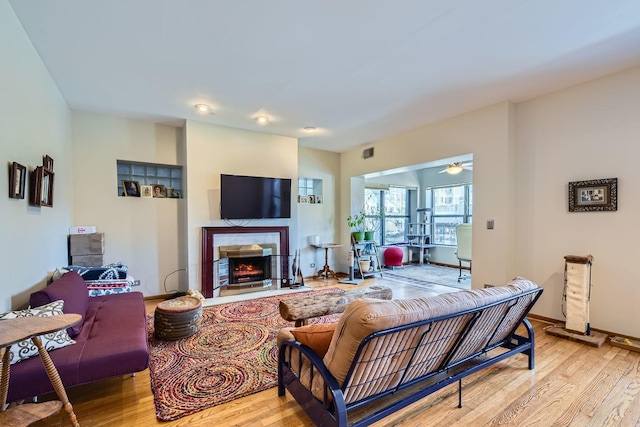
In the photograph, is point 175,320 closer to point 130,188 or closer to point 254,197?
point 254,197

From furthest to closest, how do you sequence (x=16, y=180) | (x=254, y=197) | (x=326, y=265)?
(x=326, y=265) → (x=254, y=197) → (x=16, y=180)

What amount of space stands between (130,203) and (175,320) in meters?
2.31

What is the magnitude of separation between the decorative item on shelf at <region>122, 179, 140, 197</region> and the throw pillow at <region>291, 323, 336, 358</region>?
3.90 meters

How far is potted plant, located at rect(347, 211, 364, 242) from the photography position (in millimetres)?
6074

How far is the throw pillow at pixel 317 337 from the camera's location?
64.2 inches

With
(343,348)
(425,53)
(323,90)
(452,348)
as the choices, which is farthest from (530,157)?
(343,348)

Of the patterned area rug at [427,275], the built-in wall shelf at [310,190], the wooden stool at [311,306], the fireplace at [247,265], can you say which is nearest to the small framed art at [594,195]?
the patterned area rug at [427,275]

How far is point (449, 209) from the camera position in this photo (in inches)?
299

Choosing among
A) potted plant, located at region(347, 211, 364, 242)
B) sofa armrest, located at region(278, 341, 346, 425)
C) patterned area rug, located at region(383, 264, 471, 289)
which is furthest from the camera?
potted plant, located at region(347, 211, 364, 242)

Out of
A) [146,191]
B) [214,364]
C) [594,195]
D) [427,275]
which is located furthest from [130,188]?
[594,195]

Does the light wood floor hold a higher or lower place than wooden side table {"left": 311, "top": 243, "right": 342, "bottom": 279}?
lower

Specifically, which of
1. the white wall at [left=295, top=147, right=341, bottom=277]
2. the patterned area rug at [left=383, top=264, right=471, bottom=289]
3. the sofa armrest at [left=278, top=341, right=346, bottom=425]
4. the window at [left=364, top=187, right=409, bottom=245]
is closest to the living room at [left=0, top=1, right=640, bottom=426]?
the white wall at [left=295, top=147, right=341, bottom=277]

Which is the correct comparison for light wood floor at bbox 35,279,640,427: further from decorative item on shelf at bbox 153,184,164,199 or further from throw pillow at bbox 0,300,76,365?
decorative item on shelf at bbox 153,184,164,199

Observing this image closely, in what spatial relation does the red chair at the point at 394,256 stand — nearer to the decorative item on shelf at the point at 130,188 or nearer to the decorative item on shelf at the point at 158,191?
the decorative item on shelf at the point at 158,191
